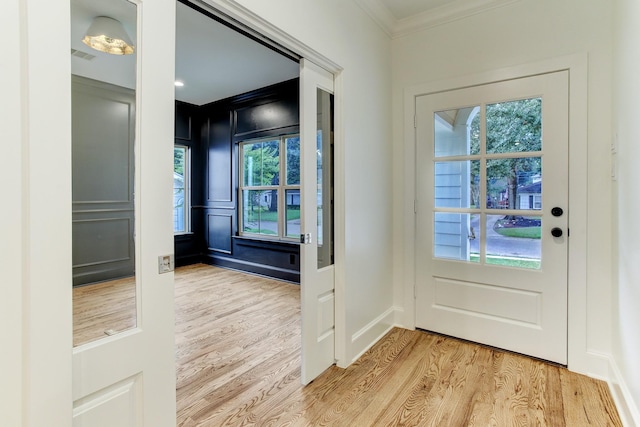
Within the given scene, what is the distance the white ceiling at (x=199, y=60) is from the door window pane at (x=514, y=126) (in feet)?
7.47

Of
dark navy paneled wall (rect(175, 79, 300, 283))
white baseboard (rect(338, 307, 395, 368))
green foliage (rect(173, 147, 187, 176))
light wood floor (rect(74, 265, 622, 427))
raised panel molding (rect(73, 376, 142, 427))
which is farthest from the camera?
green foliage (rect(173, 147, 187, 176))

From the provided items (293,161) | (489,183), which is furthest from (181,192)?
(489,183)

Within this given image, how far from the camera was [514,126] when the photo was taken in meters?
2.40

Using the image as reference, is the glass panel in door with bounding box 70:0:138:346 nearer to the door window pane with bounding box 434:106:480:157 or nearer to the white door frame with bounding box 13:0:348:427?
the white door frame with bounding box 13:0:348:427

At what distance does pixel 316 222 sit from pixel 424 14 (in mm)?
2033

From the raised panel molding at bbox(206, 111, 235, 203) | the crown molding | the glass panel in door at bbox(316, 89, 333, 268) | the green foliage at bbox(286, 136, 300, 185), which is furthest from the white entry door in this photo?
the raised panel molding at bbox(206, 111, 235, 203)

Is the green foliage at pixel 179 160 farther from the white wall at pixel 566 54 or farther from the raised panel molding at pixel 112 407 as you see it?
the raised panel molding at pixel 112 407

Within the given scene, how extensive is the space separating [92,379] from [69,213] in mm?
544

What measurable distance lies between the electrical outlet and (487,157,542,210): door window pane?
7.55 ft

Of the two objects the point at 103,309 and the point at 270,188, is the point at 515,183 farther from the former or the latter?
the point at 270,188

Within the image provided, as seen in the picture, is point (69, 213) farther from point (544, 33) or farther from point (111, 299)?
point (544, 33)

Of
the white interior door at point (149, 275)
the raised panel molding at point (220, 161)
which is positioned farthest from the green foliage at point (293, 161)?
the white interior door at point (149, 275)

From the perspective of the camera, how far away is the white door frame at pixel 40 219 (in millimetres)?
861

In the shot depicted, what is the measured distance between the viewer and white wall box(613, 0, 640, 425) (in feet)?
4.96
